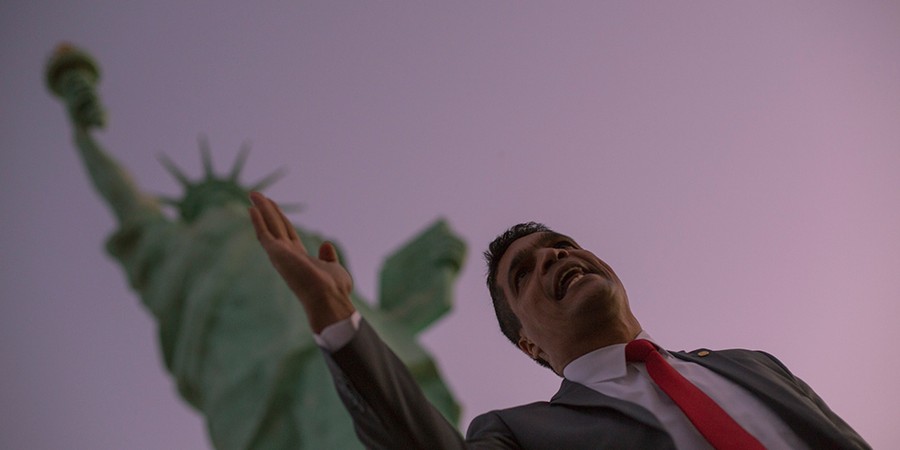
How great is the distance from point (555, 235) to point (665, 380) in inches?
27.0

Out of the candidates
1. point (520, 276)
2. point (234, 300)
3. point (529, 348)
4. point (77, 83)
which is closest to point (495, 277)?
point (520, 276)

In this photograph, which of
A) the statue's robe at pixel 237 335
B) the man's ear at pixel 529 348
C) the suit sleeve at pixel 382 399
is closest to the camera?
the suit sleeve at pixel 382 399

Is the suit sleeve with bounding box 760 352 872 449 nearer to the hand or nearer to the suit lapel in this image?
the suit lapel

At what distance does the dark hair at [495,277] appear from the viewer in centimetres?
267

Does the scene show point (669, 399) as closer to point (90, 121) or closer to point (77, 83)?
point (90, 121)

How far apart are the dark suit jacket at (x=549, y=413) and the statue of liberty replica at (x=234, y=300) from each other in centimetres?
546

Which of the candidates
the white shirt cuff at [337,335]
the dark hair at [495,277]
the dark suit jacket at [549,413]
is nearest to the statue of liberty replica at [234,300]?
the dark hair at [495,277]

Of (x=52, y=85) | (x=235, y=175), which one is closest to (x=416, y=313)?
(x=235, y=175)

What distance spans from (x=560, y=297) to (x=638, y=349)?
270 mm

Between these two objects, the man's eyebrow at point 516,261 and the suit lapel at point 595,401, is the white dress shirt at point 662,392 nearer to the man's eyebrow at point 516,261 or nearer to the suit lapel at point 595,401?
the suit lapel at point 595,401

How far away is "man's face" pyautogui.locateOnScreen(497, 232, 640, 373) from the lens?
2.37 m

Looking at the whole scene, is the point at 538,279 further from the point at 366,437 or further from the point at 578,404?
the point at 366,437

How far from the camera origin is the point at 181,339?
10.0 m

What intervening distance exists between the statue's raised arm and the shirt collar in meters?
10.0
